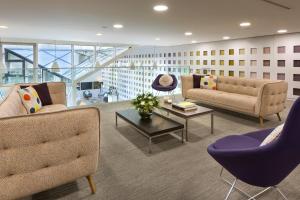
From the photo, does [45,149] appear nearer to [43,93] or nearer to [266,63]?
[43,93]

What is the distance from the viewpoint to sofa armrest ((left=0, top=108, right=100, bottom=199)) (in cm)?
139

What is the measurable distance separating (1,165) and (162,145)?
1.92 m

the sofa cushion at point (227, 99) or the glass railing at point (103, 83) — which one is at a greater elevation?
the glass railing at point (103, 83)

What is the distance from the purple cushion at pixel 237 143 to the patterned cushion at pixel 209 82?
3329 mm

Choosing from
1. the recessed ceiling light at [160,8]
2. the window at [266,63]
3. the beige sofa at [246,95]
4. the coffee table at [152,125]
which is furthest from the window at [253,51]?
the coffee table at [152,125]

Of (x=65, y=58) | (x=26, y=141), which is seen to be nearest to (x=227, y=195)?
(x=26, y=141)

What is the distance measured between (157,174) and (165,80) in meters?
3.98

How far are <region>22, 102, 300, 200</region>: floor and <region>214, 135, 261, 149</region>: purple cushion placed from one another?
0.43 m

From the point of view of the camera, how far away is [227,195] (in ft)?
5.67

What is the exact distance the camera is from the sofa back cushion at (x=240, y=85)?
13.9 feet

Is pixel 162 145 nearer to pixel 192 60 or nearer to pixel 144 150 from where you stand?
pixel 144 150

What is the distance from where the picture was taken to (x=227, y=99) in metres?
4.20

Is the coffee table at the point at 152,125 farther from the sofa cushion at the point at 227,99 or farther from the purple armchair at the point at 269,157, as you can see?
the sofa cushion at the point at 227,99

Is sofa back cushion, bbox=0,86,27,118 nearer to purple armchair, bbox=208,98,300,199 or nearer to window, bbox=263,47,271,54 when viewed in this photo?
purple armchair, bbox=208,98,300,199
